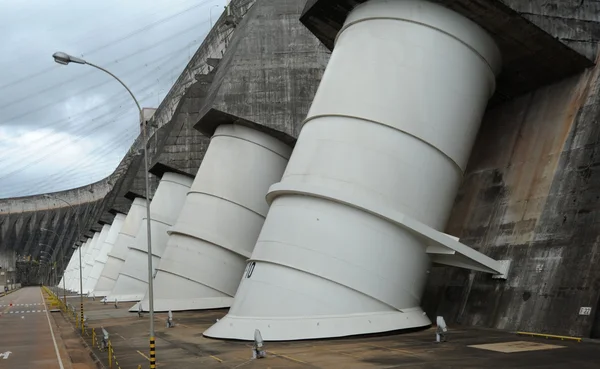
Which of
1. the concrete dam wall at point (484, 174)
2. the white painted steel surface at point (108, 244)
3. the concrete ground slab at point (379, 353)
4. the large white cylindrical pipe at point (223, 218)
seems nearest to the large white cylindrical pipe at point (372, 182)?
the concrete dam wall at point (484, 174)

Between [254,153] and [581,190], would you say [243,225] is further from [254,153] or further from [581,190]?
[581,190]

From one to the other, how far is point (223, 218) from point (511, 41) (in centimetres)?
1744

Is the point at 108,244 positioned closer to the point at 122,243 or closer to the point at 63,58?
the point at 122,243

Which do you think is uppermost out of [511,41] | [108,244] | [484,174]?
[511,41]

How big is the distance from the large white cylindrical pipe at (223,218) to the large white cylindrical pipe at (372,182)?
12.0 meters

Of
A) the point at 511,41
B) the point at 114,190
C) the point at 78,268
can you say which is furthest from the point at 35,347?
the point at 78,268

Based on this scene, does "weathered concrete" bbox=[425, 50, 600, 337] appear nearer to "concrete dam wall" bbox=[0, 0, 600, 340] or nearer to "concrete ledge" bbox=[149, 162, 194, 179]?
"concrete dam wall" bbox=[0, 0, 600, 340]

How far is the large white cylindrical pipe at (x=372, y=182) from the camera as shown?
18.7 metres

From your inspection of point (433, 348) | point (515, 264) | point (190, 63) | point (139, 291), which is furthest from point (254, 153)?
point (190, 63)

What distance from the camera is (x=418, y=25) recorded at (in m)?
19.9

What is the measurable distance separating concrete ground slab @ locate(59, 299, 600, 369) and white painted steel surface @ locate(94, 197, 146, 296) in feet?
131

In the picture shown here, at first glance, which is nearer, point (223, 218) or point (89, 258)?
point (223, 218)

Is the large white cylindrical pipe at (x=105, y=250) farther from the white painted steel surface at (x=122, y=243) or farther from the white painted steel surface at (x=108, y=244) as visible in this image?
the white painted steel surface at (x=122, y=243)

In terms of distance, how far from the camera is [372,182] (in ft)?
62.4
